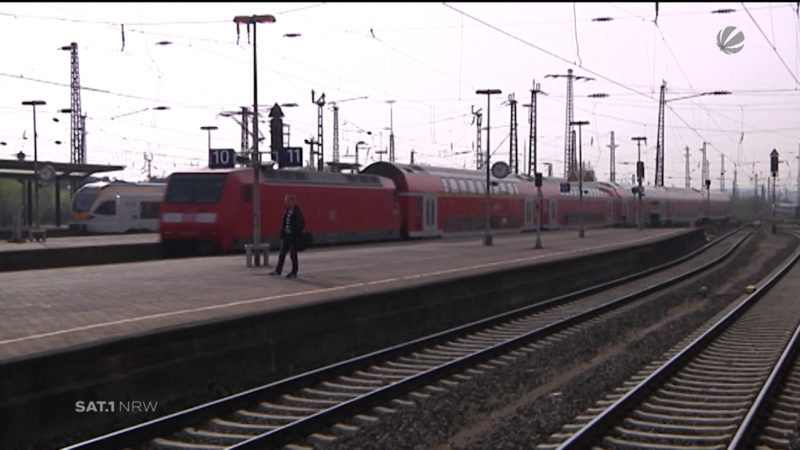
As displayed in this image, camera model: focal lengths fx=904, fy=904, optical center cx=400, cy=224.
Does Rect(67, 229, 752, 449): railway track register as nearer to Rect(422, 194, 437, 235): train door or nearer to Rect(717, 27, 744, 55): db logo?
Rect(717, 27, 744, 55): db logo

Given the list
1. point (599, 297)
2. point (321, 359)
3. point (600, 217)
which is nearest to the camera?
point (321, 359)

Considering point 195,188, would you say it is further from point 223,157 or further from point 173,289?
point 173,289

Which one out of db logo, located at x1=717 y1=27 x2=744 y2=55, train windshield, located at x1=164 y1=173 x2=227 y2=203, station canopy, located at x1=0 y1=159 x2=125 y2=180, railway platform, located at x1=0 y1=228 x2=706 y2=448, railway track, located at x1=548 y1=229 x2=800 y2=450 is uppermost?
db logo, located at x1=717 y1=27 x2=744 y2=55

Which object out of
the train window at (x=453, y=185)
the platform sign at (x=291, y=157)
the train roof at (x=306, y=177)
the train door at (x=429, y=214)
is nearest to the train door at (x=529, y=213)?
the train window at (x=453, y=185)

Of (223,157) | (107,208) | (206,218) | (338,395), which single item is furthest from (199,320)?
(107,208)

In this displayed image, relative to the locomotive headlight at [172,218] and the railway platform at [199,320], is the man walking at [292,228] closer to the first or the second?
the railway platform at [199,320]

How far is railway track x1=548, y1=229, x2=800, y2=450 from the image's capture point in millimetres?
8492

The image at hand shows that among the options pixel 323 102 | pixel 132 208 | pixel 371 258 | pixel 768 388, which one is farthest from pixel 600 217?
pixel 768 388

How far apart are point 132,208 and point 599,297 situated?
97.9ft

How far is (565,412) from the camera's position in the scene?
957 cm

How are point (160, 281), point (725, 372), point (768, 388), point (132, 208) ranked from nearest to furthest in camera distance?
point (768, 388), point (725, 372), point (160, 281), point (132, 208)

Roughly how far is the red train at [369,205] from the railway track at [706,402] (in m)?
15.2

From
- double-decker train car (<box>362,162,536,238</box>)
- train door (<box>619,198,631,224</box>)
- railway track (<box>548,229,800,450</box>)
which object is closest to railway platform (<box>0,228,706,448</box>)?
railway track (<box>548,229,800,450</box>)

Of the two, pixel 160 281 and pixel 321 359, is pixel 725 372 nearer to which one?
pixel 321 359
